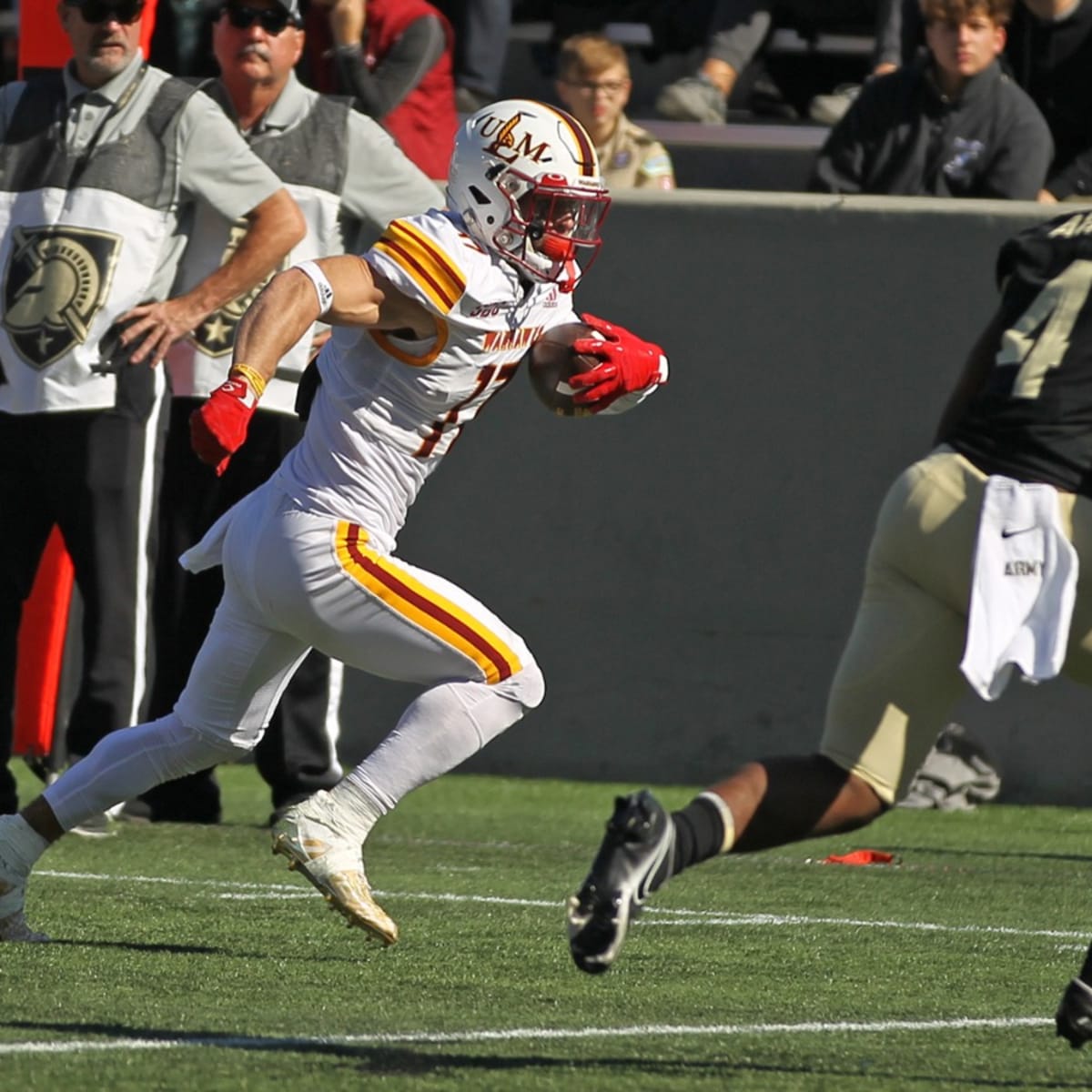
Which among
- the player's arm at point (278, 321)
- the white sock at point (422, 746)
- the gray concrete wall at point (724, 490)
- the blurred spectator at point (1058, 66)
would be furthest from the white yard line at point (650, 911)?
the blurred spectator at point (1058, 66)

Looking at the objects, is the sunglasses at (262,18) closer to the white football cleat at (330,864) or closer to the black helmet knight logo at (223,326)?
the black helmet knight logo at (223,326)

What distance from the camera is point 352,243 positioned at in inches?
319

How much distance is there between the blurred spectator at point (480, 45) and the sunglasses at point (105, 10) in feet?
12.4

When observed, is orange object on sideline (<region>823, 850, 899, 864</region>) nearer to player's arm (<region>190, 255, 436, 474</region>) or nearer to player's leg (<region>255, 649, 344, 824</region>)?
player's leg (<region>255, 649, 344, 824</region>)

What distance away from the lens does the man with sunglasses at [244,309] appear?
24.7 feet

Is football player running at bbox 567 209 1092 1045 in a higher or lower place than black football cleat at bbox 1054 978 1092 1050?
higher

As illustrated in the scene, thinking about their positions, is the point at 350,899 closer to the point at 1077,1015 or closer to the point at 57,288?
the point at 1077,1015

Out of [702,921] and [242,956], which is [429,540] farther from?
[242,956]

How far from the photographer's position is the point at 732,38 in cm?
1123

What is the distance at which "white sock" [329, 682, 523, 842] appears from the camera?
16.7 ft

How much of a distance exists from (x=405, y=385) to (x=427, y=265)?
31cm

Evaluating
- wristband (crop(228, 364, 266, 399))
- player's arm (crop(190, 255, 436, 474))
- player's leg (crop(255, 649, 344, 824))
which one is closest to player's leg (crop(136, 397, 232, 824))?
player's leg (crop(255, 649, 344, 824))

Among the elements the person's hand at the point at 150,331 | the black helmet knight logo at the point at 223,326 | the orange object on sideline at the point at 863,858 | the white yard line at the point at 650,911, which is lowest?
the orange object on sideline at the point at 863,858

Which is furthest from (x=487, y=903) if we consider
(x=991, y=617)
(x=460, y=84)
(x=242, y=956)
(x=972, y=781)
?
(x=460, y=84)
